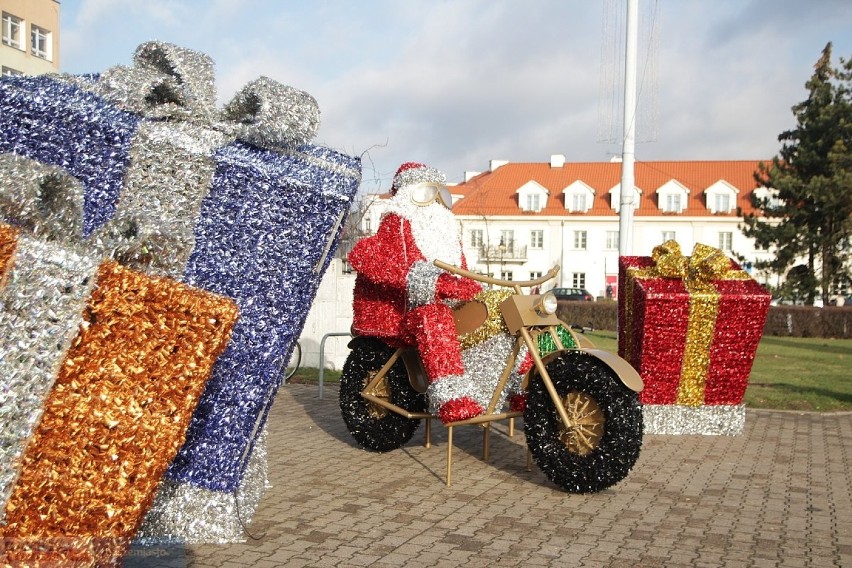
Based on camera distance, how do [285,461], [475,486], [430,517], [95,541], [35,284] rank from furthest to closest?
[285,461], [475,486], [430,517], [95,541], [35,284]

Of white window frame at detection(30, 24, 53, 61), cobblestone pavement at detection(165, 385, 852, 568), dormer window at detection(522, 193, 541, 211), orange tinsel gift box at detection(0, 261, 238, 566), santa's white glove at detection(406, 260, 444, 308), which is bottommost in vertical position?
cobblestone pavement at detection(165, 385, 852, 568)

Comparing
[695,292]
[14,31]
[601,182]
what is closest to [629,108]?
[695,292]

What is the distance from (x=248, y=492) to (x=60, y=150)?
2.02 metres

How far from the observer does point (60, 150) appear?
322 cm

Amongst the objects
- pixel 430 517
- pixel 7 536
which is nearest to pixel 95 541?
pixel 7 536

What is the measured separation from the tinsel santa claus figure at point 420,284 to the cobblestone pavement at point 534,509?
723 mm

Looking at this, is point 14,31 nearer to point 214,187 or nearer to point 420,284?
point 420,284

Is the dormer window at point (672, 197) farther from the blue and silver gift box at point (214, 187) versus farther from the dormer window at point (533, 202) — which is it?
the blue and silver gift box at point (214, 187)

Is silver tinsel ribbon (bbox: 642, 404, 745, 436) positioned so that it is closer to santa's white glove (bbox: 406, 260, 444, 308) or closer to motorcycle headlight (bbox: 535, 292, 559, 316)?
motorcycle headlight (bbox: 535, 292, 559, 316)

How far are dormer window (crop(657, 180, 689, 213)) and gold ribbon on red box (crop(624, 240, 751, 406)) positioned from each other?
41002 millimetres

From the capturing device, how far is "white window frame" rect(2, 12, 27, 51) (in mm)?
33312

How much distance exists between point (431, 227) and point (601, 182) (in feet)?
146

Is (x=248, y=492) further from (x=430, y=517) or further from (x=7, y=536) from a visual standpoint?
(x=7, y=536)

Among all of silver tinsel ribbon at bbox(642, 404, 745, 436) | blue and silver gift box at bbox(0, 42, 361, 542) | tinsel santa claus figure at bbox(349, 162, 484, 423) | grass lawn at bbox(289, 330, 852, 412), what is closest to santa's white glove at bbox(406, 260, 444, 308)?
tinsel santa claus figure at bbox(349, 162, 484, 423)
